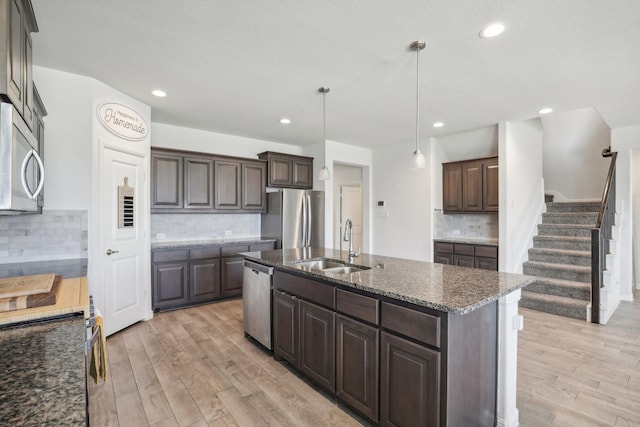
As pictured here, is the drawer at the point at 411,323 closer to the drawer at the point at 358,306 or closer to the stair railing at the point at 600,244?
the drawer at the point at 358,306

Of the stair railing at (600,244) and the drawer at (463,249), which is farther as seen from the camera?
the drawer at (463,249)

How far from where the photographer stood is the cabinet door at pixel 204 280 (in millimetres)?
4395

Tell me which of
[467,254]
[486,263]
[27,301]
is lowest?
[486,263]

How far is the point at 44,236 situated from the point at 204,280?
1989 millimetres

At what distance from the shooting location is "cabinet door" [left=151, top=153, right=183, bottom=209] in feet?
14.0

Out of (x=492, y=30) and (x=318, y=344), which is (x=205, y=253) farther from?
(x=492, y=30)

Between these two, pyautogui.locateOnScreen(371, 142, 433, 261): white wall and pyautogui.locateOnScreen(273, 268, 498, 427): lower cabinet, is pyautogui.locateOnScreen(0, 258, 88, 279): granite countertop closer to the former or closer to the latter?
pyautogui.locateOnScreen(273, 268, 498, 427): lower cabinet

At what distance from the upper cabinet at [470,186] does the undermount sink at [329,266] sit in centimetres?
322

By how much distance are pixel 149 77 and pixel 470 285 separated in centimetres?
329

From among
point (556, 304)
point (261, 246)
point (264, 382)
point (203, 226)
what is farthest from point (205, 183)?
point (556, 304)

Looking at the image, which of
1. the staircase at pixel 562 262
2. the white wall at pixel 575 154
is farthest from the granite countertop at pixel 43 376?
the white wall at pixel 575 154

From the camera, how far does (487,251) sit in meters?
4.75

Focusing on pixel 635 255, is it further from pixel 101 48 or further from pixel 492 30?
pixel 101 48

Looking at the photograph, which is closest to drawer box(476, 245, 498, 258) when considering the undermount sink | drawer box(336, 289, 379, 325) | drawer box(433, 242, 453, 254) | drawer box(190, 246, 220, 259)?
drawer box(433, 242, 453, 254)
